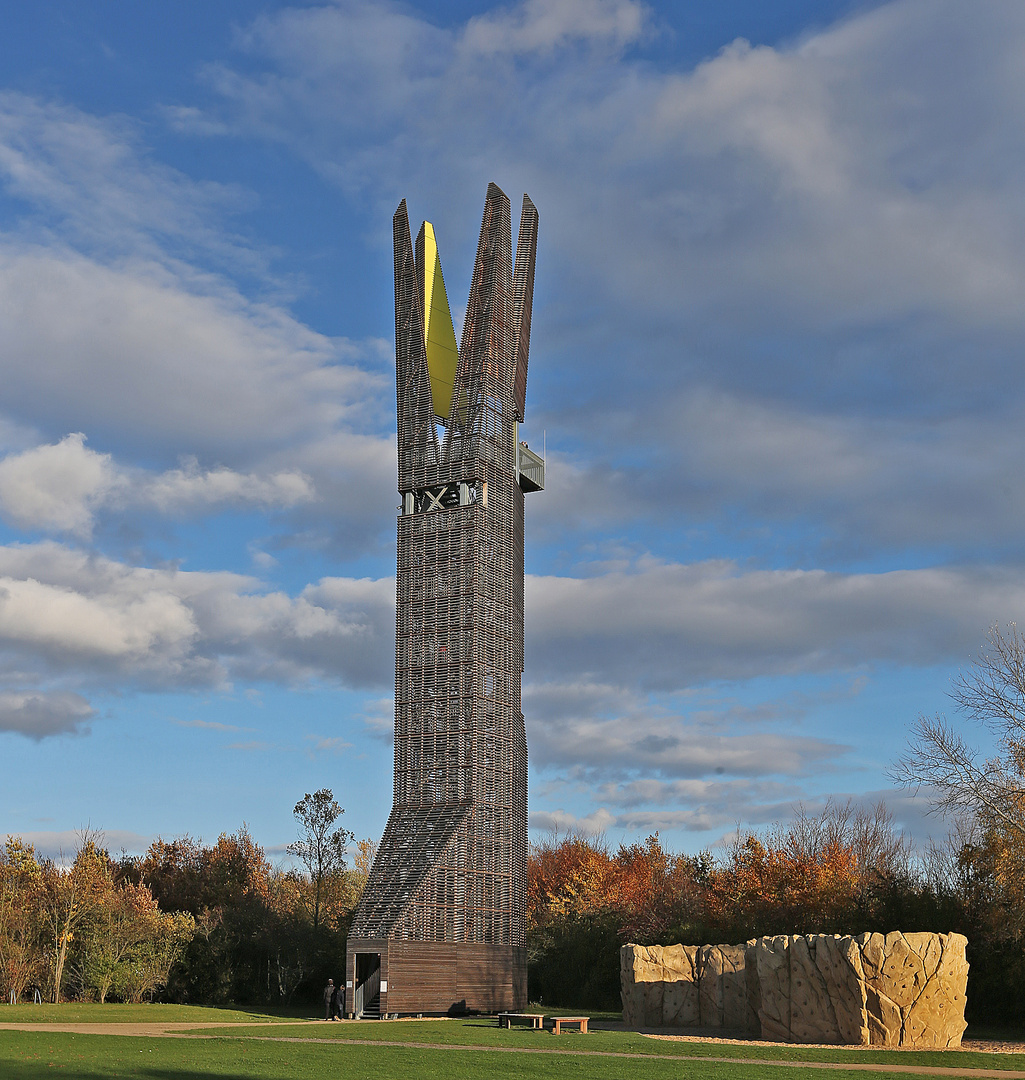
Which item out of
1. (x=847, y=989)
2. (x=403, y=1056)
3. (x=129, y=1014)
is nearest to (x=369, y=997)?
(x=129, y=1014)

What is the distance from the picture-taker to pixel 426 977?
90.0 ft

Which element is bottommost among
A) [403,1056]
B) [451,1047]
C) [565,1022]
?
[565,1022]

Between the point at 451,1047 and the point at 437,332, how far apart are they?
912 inches

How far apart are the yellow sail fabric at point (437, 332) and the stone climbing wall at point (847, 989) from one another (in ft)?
62.2

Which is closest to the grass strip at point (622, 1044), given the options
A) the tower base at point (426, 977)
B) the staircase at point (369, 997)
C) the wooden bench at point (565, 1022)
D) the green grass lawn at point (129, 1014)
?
the wooden bench at point (565, 1022)

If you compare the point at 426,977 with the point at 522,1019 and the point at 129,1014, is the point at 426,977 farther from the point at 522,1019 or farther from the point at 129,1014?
the point at 129,1014

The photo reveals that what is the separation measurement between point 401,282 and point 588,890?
897 inches

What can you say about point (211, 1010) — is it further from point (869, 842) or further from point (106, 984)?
point (869, 842)

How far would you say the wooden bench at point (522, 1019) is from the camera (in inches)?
864

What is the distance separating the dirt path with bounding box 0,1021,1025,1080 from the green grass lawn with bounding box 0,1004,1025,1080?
76 mm

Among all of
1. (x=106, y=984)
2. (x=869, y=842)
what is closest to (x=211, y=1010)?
(x=106, y=984)

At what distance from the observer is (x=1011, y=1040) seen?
21.0 meters

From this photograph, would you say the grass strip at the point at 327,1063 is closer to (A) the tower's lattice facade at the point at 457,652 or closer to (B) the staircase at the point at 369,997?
(B) the staircase at the point at 369,997

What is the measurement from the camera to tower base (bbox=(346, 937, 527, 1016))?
26.7 metres
